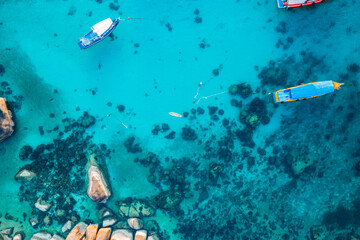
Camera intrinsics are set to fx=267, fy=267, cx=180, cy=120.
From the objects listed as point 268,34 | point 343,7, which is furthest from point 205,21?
point 343,7

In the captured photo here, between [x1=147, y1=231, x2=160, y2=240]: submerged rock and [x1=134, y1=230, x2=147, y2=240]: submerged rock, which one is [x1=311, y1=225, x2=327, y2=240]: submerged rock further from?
[x1=134, y1=230, x2=147, y2=240]: submerged rock

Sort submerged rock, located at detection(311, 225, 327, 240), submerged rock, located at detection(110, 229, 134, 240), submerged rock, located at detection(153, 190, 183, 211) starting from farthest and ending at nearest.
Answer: submerged rock, located at detection(153, 190, 183, 211) → submerged rock, located at detection(311, 225, 327, 240) → submerged rock, located at detection(110, 229, 134, 240)

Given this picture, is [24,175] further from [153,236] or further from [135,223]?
A: [153,236]

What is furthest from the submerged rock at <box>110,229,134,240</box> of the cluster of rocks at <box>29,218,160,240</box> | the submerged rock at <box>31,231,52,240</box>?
the submerged rock at <box>31,231,52,240</box>

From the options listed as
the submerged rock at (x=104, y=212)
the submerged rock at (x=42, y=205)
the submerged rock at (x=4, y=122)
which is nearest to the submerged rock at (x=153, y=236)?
the submerged rock at (x=104, y=212)

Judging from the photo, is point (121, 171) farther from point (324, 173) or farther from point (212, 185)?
point (324, 173)
